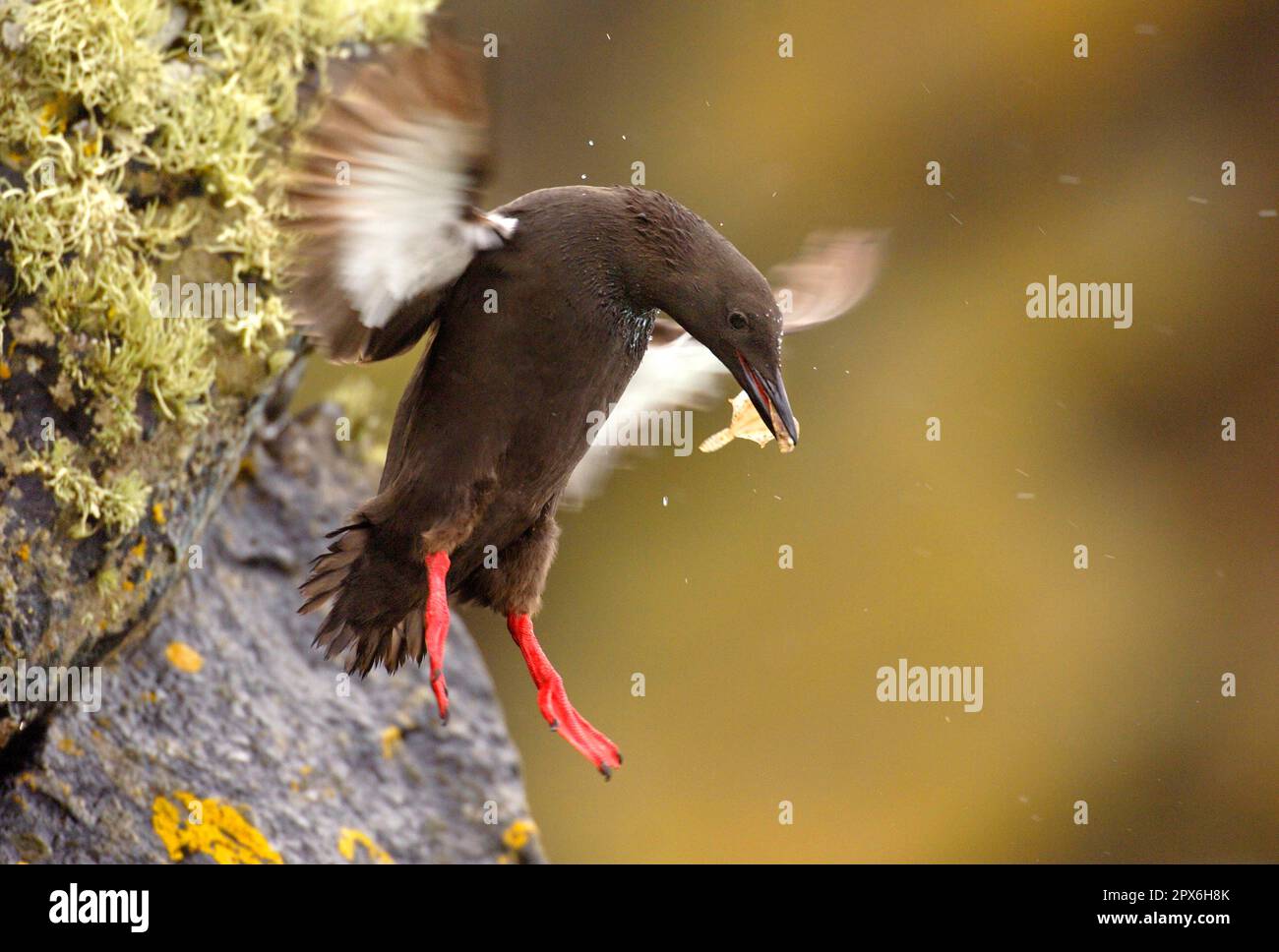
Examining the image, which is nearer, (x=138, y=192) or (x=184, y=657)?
Answer: (x=138, y=192)

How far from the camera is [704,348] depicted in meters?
4.29

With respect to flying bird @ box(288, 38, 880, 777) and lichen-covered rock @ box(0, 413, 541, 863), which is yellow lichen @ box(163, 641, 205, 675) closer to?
lichen-covered rock @ box(0, 413, 541, 863)

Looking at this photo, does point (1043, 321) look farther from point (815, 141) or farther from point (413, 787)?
point (413, 787)

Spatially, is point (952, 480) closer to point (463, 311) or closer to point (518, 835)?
point (518, 835)

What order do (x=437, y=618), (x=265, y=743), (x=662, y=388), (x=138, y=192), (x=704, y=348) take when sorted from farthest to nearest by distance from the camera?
(x=265, y=743) < (x=662, y=388) < (x=704, y=348) < (x=138, y=192) < (x=437, y=618)

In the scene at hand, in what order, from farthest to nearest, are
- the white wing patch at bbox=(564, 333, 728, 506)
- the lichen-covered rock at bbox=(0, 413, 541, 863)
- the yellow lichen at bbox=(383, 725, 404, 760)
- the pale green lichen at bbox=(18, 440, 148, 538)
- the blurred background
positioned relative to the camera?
1. the blurred background
2. the yellow lichen at bbox=(383, 725, 404, 760)
3. the white wing patch at bbox=(564, 333, 728, 506)
4. the lichen-covered rock at bbox=(0, 413, 541, 863)
5. the pale green lichen at bbox=(18, 440, 148, 538)

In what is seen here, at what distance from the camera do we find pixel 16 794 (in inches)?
148

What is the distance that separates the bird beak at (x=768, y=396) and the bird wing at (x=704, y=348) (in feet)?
2.00

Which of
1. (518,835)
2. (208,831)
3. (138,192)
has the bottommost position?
(518,835)

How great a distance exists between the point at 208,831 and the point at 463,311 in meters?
1.77

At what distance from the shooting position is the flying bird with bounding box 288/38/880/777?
3.12 m

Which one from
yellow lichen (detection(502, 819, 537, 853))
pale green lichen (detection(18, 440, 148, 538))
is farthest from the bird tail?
yellow lichen (detection(502, 819, 537, 853))

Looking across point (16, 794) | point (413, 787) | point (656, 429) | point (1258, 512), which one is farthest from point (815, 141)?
point (16, 794)

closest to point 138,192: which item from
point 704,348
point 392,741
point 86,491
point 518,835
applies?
point 86,491
